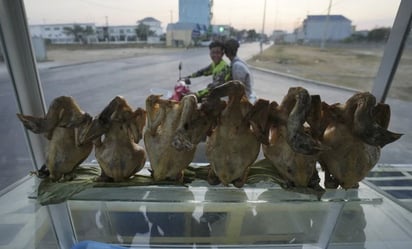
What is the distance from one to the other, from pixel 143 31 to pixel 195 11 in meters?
0.77

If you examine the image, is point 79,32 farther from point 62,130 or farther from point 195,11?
point 62,130

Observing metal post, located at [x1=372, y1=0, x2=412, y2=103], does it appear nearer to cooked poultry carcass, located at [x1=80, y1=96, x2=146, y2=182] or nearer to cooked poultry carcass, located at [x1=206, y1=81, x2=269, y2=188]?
cooked poultry carcass, located at [x1=206, y1=81, x2=269, y2=188]

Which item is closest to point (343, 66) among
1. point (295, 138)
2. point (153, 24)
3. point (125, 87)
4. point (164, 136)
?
point (153, 24)

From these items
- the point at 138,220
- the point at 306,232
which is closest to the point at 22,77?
the point at 138,220

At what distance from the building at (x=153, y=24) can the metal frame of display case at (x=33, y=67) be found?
37.0 inches

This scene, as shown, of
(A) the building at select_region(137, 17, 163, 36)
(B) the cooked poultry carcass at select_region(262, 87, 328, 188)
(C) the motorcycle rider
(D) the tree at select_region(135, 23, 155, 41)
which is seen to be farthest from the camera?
(C) the motorcycle rider

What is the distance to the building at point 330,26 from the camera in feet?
5.88

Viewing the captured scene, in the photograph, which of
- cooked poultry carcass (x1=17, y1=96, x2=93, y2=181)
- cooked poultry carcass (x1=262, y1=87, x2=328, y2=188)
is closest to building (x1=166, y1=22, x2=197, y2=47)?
cooked poultry carcass (x1=17, y1=96, x2=93, y2=181)

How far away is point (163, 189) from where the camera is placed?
3.61ft

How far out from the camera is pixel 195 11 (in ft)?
6.24

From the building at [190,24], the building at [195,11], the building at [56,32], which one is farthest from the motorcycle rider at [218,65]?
the building at [56,32]

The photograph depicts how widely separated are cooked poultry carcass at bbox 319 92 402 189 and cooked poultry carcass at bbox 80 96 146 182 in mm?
700

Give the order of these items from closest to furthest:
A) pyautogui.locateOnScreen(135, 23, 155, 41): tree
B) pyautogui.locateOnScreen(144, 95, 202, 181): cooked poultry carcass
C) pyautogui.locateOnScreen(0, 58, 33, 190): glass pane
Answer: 1. pyautogui.locateOnScreen(144, 95, 202, 181): cooked poultry carcass
2. pyautogui.locateOnScreen(0, 58, 33, 190): glass pane
3. pyautogui.locateOnScreen(135, 23, 155, 41): tree

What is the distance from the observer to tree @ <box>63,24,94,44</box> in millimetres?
1811
